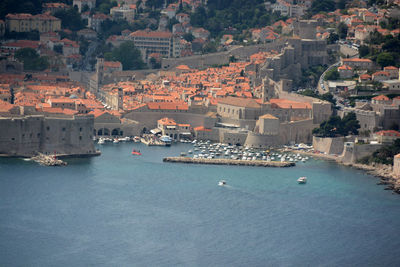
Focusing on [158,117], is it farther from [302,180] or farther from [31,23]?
[31,23]

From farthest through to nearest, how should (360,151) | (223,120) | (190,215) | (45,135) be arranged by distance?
(223,120)
(360,151)
(45,135)
(190,215)

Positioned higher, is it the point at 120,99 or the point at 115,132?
the point at 120,99

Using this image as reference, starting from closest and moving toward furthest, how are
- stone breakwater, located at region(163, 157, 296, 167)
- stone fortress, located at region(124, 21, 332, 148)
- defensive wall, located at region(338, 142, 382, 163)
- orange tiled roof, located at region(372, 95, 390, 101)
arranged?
stone breakwater, located at region(163, 157, 296, 167), defensive wall, located at region(338, 142, 382, 163), stone fortress, located at region(124, 21, 332, 148), orange tiled roof, located at region(372, 95, 390, 101)

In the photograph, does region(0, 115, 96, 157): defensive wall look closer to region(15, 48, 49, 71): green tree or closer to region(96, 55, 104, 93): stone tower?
region(96, 55, 104, 93): stone tower

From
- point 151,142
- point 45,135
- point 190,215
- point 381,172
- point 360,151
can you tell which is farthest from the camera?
point 151,142

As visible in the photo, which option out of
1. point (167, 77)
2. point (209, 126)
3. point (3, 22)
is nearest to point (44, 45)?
point (3, 22)

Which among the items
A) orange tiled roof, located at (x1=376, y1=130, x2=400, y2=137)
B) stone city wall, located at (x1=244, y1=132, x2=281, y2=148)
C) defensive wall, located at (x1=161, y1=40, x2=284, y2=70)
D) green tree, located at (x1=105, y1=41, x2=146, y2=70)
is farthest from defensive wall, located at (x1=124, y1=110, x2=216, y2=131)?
green tree, located at (x1=105, y1=41, x2=146, y2=70)

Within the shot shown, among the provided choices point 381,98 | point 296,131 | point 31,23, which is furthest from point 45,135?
point 31,23

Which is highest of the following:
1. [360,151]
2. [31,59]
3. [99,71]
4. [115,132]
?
A: [31,59]
